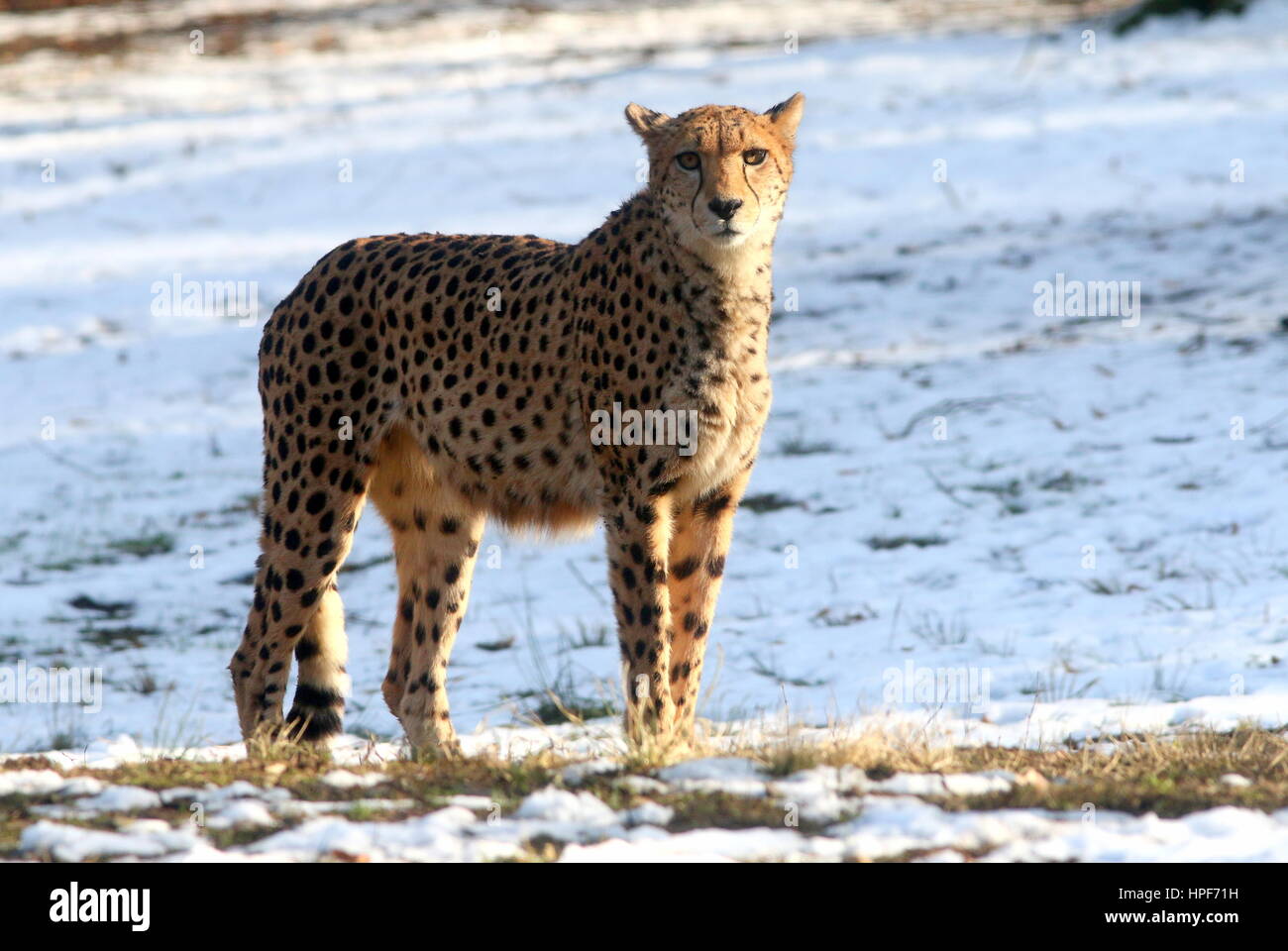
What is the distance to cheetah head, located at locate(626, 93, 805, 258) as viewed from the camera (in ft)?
17.1

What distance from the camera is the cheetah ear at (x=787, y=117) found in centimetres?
565

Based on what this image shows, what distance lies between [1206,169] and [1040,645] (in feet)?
29.4

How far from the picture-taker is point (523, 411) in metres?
5.77

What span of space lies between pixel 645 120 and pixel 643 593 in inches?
63.3

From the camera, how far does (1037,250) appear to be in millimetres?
13172

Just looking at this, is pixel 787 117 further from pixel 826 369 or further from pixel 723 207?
pixel 826 369

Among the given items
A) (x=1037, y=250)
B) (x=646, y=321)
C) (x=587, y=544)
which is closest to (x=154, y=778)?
(x=646, y=321)

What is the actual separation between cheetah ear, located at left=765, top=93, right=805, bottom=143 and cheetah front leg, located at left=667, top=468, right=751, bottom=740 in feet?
3.84
